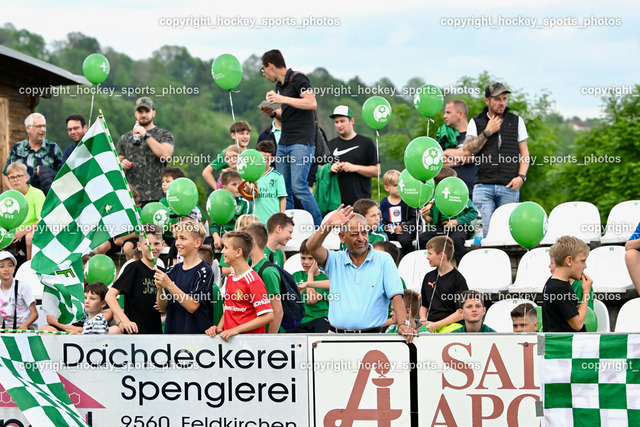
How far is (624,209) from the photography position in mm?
11461

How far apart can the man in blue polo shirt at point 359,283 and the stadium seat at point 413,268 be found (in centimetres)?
286

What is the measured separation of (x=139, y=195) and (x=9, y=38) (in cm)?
6746

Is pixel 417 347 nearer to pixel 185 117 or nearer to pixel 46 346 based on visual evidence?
pixel 46 346

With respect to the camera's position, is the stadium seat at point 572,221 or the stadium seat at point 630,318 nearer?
the stadium seat at point 630,318

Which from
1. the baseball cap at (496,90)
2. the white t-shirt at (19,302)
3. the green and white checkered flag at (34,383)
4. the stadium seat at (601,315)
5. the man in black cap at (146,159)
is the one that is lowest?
the green and white checkered flag at (34,383)

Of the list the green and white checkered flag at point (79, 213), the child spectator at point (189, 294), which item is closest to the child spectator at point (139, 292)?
the green and white checkered flag at point (79, 213)

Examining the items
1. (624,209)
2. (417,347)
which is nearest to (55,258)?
(417,347)

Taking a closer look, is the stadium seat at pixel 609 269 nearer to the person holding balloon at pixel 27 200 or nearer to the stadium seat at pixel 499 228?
the stadium seat at pixel 499 228

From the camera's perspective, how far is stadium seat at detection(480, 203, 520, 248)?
11406mm

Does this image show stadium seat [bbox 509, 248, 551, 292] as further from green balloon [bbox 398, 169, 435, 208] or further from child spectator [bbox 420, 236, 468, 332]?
child spectator [bbox 420, 236, 468, 332]

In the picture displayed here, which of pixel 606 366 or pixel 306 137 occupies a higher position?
pixel 306 137

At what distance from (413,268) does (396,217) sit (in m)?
0.97

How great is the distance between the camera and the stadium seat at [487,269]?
415 inches

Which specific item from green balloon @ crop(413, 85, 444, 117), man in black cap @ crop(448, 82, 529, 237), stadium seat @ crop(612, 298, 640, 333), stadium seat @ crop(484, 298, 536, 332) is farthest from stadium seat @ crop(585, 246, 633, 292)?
green balloon @ crop(413, 85, 444, 117)
